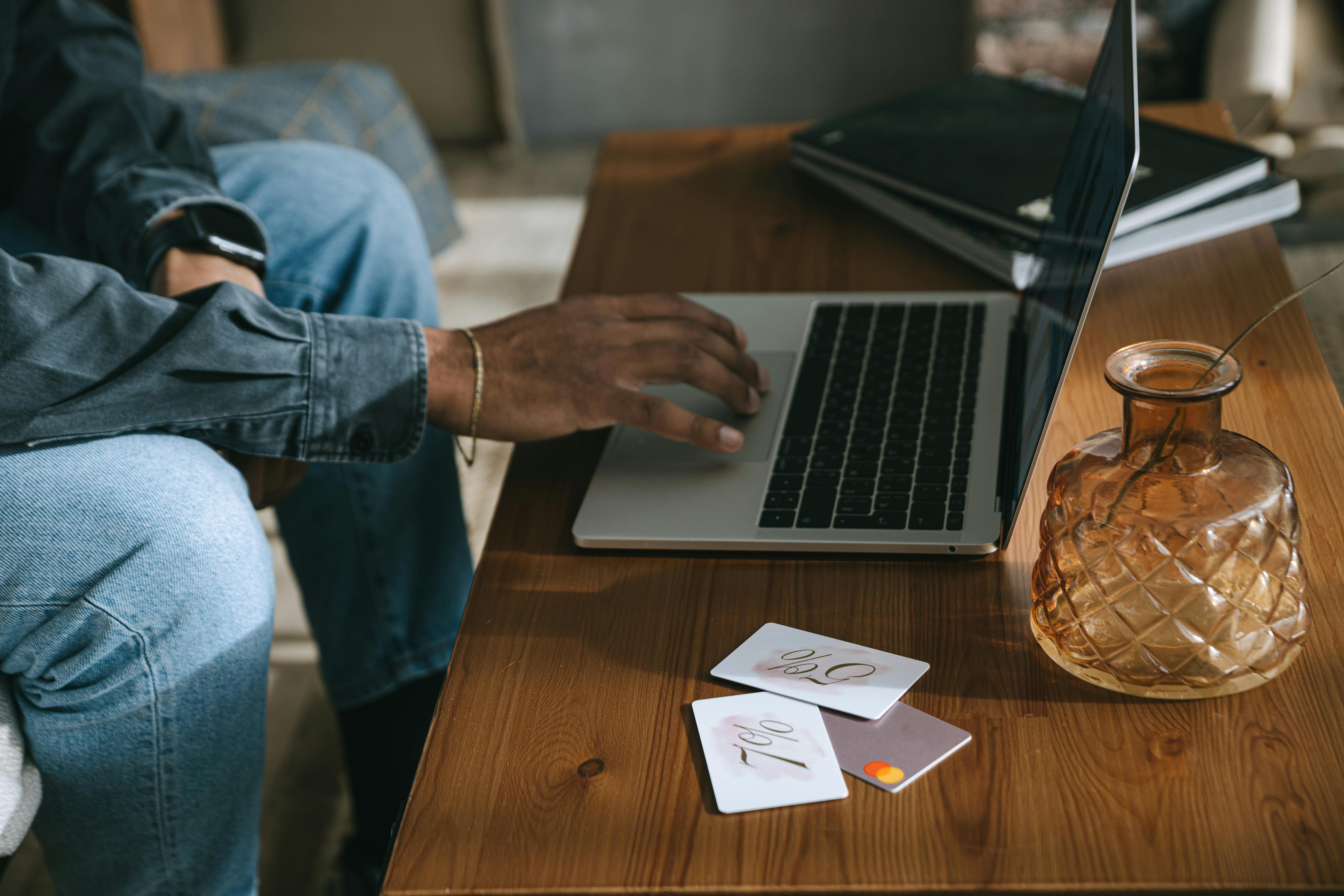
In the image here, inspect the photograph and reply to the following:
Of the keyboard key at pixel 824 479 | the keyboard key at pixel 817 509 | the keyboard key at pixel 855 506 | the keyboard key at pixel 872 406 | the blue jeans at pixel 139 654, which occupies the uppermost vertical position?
the keyboard key at pixel 855 506

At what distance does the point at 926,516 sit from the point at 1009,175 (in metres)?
0.48

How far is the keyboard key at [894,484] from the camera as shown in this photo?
68 centimetres

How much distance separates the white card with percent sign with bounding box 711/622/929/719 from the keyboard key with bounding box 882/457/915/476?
15 cm

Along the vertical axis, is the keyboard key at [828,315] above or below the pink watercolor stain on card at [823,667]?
below

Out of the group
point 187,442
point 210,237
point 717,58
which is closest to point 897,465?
point 187,442

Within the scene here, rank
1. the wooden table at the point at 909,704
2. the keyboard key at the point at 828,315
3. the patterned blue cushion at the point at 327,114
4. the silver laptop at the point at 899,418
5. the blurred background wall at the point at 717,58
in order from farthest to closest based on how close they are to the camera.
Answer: the blurred background wall at the point at 717,58, the patterned blue cushion at the point at 327,114, the keyboard key at the point at 828,315, the silver laptop at the point at 899,418, the wooden table at the point at 909,704

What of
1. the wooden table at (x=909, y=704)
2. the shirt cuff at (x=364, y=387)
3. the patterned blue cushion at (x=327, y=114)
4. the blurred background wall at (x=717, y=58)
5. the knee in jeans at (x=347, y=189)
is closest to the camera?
the wooden table at (x=909, y=704)

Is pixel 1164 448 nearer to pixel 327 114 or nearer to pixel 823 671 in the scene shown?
pixel 823 671

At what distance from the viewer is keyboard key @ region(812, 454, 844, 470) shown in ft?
2.33

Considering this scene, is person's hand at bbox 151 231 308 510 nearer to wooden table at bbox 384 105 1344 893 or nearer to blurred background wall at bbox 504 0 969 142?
wooden table at bbox 384 105 1344 893

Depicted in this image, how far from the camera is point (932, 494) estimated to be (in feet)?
2.19

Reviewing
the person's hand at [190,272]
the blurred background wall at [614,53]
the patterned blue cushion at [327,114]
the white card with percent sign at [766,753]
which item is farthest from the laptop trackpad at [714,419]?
the blurred background wall at [614,53]

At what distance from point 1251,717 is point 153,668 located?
608 millimetres

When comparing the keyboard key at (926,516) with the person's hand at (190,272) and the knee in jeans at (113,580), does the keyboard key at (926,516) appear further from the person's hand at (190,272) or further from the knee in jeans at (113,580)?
the person's hand at (190,272)
